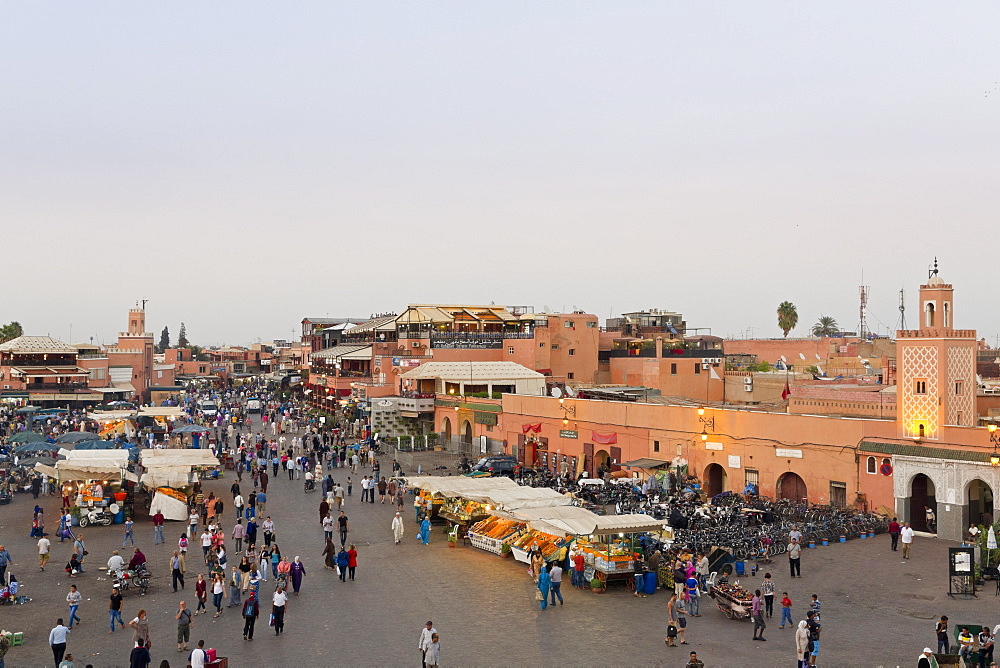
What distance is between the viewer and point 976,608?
17828mm

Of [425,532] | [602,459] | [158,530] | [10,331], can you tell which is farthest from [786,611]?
[10,331]

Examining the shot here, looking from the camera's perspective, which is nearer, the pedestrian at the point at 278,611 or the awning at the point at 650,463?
the pedestrian at the point at 278,611

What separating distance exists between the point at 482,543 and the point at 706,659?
10.0 metres

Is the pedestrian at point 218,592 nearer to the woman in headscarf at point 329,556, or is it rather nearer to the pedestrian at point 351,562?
the pedestrian at point 351,562

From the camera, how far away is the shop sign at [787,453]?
29.0 metres

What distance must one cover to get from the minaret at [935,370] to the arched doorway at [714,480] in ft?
25.6

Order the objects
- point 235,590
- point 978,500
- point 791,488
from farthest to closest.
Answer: point 791,488 < point 978,500 < point 235,590

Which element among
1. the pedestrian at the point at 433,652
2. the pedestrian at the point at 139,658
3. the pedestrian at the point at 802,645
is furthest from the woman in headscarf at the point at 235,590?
the pedestrian at the point at 802,645

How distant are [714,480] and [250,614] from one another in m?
20.8

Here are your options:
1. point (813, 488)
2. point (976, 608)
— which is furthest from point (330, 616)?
point (813, 488)

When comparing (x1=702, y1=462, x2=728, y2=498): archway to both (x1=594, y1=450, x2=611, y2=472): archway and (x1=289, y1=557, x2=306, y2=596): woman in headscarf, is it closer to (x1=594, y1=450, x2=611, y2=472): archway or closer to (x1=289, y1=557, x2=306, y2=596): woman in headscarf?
(x1=594, y1=450, x2=611, y2=472): archway

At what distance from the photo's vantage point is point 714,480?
32.7m

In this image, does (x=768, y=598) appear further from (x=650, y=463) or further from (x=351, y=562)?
(x=650, y=463)

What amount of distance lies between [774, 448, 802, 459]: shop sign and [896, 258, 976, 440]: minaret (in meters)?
3.77
